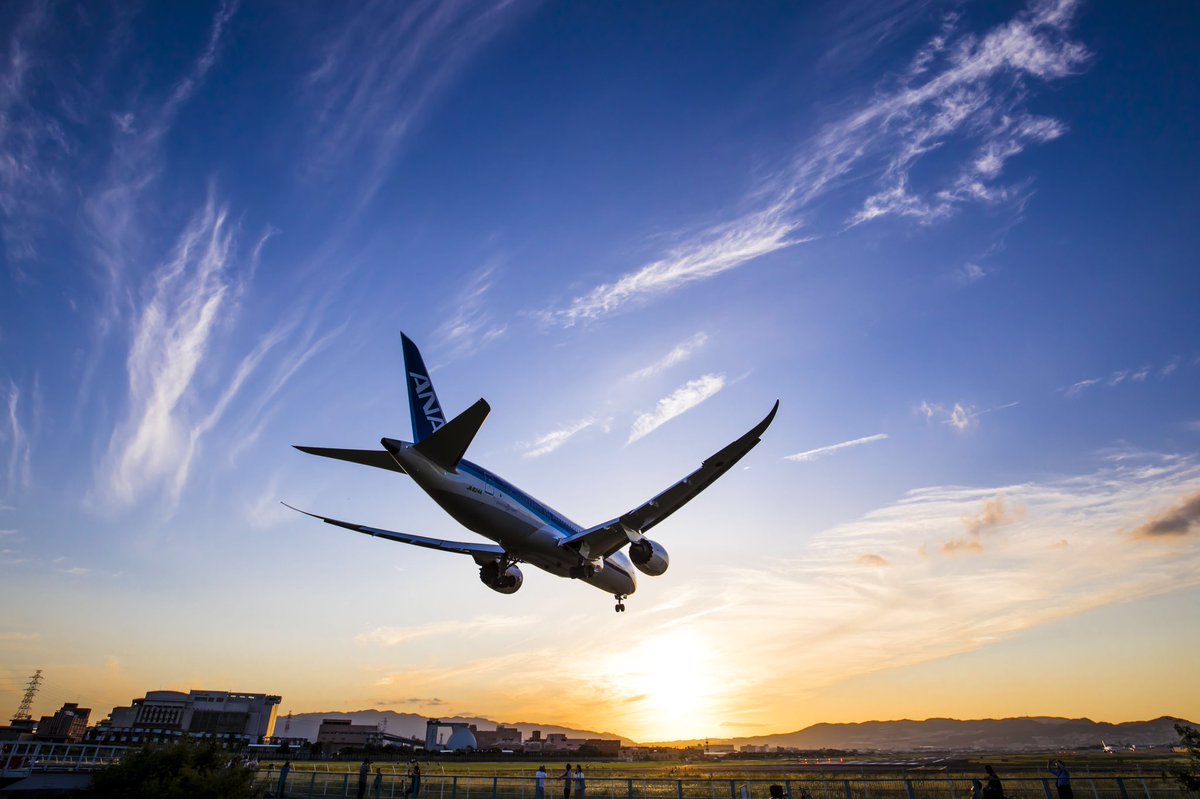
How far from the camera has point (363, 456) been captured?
19906 mm

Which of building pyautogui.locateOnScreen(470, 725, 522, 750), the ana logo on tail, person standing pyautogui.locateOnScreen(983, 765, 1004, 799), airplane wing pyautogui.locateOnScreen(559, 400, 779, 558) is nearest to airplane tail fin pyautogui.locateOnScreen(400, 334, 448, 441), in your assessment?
the ana logo on tail

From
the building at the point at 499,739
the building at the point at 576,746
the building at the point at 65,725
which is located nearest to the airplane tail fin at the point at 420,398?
the building at the point at 576,746

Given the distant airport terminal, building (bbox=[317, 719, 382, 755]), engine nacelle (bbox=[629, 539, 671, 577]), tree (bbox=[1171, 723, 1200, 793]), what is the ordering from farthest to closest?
building (bbox=[317, 719, 382, 755]), engine nacelle (bbox=[629, 539, 671, 577]), the distant airport terminal, tree (bbox=[1171, 723, 1200, 793])

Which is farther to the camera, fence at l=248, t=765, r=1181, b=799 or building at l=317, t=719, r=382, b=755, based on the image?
building at l=317, t=719, r=382, b=755

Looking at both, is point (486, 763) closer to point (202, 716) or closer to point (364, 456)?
point (364, 456)

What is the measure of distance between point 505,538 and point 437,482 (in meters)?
4.29

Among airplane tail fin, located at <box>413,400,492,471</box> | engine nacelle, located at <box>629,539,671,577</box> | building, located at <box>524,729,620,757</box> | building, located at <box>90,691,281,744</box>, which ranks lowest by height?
building, located at <box>524,729,620,757</box>

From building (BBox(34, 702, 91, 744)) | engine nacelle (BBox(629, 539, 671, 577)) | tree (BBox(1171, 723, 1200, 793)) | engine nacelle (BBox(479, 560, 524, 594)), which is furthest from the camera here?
building (BBox(34, 702, 91, 744))

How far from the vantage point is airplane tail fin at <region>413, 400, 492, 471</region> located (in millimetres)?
18156

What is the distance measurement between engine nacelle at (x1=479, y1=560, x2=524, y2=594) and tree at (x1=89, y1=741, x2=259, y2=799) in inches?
506

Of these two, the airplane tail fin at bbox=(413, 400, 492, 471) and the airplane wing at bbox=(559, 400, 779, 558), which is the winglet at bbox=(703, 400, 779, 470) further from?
the airplane tail fin at bbox=(413, 400, 492, 471)

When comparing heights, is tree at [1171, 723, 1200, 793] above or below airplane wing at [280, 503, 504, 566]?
below

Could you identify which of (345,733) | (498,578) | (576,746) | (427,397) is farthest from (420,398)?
(576,746)

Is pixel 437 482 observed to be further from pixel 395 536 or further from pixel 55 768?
pixel 55 768
